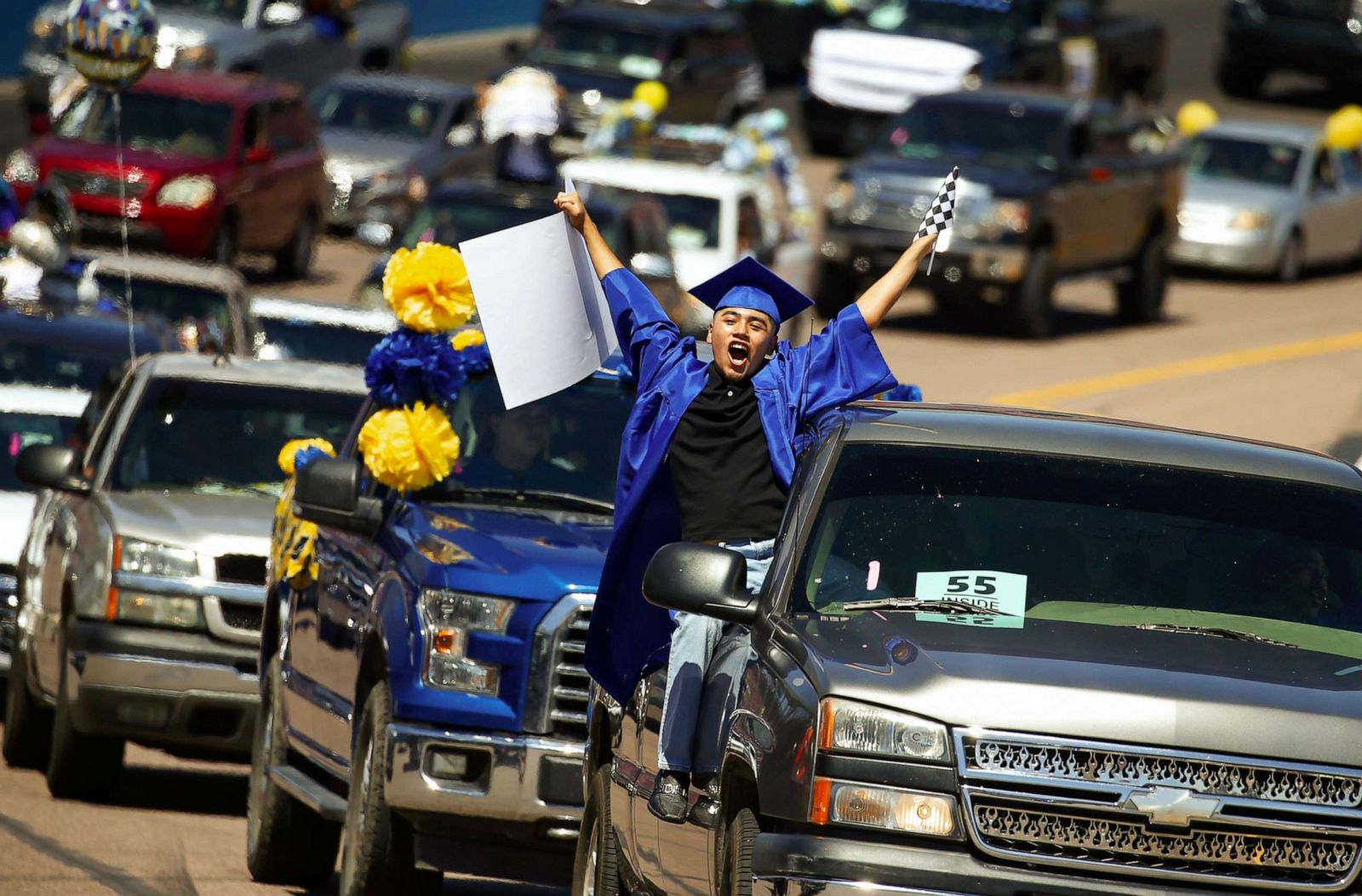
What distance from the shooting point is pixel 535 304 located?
862 cm

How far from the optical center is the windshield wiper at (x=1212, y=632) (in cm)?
653

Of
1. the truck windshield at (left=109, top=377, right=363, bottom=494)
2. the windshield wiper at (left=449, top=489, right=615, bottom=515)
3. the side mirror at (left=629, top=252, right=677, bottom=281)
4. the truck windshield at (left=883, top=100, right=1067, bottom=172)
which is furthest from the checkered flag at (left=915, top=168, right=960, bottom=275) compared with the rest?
the truck windshield at (left=883, top=100, right=1067, bottom=172)

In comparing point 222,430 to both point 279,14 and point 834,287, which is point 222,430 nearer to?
point 834,287

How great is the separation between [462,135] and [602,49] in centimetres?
469

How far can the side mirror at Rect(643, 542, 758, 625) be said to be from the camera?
6691 millimetres

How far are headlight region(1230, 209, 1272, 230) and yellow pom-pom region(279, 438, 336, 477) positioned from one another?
70.1ft

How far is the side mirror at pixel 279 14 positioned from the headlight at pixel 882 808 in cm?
3103

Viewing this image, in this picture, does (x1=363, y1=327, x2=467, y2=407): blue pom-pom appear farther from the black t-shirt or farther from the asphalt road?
the black t-shirt

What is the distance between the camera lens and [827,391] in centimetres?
796

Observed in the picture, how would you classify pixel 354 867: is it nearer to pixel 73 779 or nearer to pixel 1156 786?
pixel 73 779

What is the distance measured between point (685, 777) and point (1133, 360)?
19934mm

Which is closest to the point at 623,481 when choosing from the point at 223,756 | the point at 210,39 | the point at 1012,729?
the point at 1012,729

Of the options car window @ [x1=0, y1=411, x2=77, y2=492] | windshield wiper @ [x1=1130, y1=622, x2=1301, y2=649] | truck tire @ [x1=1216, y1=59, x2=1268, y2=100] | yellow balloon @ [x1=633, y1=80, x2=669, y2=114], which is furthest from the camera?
truck tire @ [x1=1216, y1=59, x2=1268, y2=100]

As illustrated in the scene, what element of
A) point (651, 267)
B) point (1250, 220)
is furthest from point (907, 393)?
point (1250, 220)
